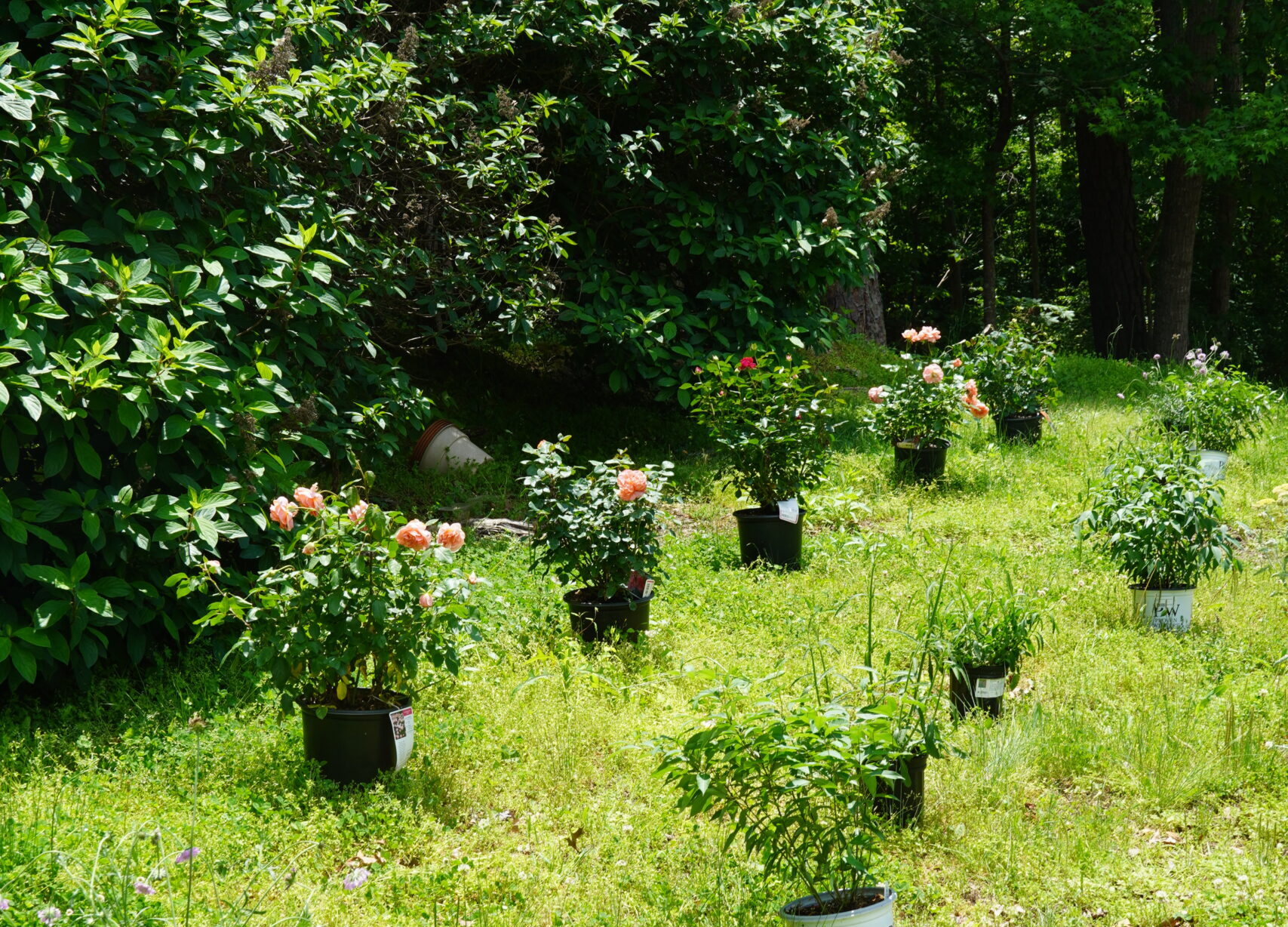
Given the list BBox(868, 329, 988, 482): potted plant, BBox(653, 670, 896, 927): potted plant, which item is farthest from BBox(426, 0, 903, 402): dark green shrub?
BBox(653, 670, 896, 927): potted plant

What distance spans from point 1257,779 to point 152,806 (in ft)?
11.1

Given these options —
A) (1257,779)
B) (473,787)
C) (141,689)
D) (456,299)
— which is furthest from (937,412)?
(141,689)

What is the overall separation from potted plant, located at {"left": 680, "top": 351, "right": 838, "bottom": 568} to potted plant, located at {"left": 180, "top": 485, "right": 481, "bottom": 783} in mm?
2374

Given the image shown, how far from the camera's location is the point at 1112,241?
13266mm

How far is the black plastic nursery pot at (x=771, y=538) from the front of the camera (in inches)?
216

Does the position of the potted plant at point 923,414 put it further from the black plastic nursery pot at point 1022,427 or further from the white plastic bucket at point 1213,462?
the white plastic bucket at point 1213,462

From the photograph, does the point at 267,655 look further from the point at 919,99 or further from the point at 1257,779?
the point at 919,99

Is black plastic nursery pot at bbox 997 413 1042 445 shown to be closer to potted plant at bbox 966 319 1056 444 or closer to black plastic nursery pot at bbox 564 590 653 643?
potted plant at bbox 966 319 1056 444

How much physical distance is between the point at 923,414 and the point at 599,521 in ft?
10.5

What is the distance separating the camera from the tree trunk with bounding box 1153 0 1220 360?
454 inches

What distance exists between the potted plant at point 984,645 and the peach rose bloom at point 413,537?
5.58 feet

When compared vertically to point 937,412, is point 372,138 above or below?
above

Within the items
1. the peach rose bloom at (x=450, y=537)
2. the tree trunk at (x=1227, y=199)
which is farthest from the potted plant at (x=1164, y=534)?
the tree trunk at (x=1227, y=199)

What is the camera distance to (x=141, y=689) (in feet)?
13.6
